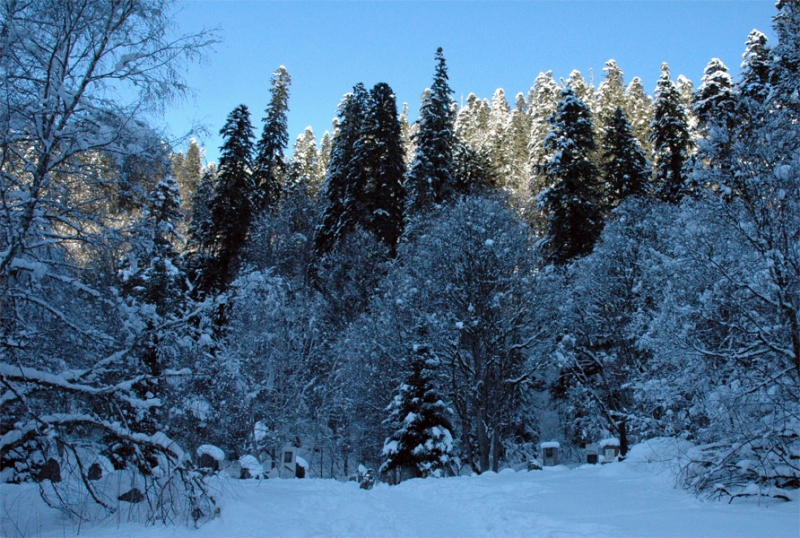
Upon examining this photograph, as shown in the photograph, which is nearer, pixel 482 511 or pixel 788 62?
pixel 482 511

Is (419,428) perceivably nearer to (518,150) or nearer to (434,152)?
(434,152)

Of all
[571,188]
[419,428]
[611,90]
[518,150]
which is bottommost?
[419,428]

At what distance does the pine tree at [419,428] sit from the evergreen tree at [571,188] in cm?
1120

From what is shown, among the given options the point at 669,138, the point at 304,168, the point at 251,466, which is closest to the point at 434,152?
the point at 669,138

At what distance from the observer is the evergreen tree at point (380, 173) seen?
31970mm

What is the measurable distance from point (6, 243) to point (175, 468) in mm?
3089

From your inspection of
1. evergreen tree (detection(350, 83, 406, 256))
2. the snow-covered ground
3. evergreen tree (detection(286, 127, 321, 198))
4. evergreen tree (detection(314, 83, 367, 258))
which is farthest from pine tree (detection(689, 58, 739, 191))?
evergreen tree (detection(286, 127, 321, 198))

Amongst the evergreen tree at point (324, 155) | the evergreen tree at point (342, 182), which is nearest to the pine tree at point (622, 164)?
the evergreen tree at point (342, 182)

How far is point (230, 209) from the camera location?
3309cm

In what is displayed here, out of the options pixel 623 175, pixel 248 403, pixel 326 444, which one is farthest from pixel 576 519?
pixel 623 175

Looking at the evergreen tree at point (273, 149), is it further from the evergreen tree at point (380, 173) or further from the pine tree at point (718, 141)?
the pine tree at point (718, 141)

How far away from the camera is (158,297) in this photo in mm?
21562

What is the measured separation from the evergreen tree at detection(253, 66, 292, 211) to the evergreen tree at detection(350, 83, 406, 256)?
5.99 m

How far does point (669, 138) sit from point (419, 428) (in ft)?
75.1
